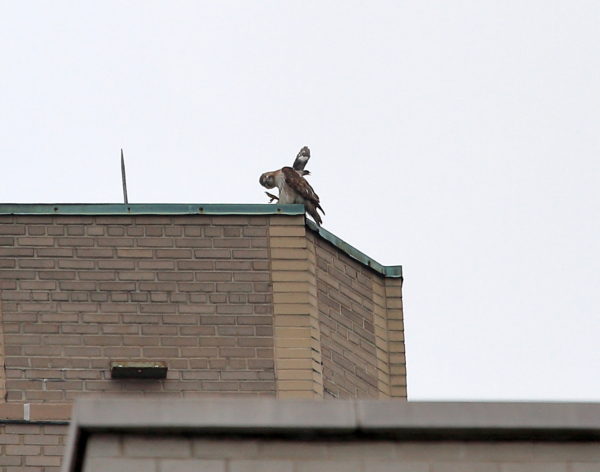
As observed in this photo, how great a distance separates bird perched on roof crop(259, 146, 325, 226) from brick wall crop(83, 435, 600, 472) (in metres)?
8.39

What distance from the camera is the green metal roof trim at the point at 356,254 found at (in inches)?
882

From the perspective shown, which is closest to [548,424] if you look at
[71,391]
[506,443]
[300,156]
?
[506,443]

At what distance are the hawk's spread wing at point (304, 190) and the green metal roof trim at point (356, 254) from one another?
231mm

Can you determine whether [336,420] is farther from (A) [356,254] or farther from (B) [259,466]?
(A) [356,254]

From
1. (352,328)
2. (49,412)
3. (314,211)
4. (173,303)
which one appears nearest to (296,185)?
(314,211)

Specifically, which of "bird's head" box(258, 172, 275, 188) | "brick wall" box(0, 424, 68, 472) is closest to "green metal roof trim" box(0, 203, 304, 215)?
"bird's head" box(258, 172, 275, 188)

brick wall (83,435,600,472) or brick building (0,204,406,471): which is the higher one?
brick building (0,204,406,471)

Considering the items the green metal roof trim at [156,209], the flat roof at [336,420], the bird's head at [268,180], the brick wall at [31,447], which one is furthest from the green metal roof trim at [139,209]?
the flat roof at [336,420]

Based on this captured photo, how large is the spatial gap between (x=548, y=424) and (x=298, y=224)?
26.8 feet

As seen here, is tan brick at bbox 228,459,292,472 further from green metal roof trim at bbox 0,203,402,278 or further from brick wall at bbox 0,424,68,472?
green metal roof trim at bbox 0,203,402,278

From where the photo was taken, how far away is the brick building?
2138 centimetres

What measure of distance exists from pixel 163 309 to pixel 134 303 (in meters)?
0.25

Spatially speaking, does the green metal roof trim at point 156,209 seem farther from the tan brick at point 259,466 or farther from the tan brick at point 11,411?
the tan brick at point 259,466

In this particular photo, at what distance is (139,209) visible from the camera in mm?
22031
